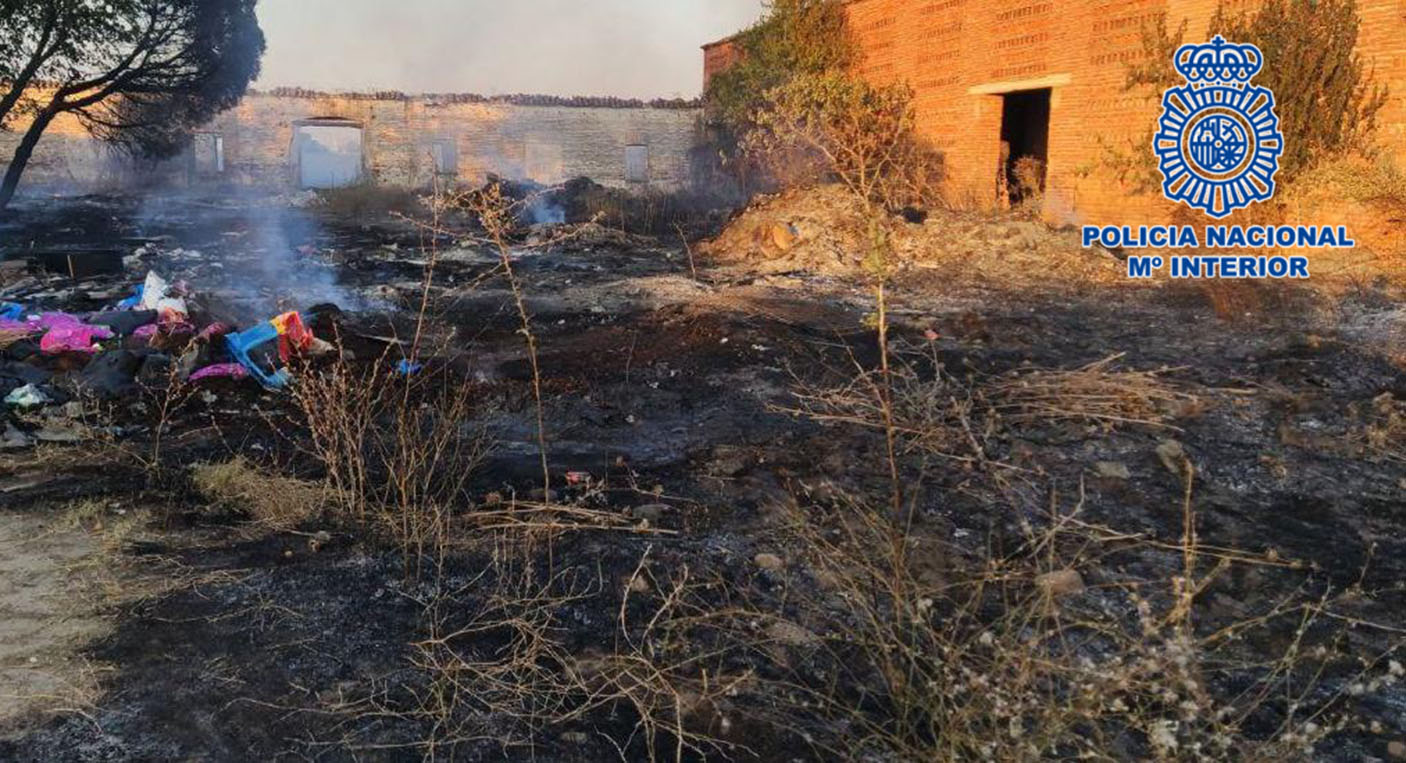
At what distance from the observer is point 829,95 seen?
15258mm

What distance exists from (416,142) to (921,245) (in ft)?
60.4

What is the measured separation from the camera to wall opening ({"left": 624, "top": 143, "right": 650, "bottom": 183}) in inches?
1008

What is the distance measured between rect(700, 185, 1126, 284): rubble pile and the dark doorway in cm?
183

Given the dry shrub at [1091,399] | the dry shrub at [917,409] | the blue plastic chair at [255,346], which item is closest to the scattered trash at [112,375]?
the blue plastic chair at [255,346]

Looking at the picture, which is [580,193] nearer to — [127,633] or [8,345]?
[8,345]

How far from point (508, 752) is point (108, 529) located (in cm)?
212

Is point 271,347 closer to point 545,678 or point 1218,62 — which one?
point 545,678

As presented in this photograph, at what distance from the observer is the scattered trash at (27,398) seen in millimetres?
4598

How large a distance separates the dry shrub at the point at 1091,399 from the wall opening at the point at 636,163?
21.8 meters

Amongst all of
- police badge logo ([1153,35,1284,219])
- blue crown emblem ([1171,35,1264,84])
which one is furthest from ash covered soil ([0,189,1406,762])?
blue crown emblem ([1171,35,1264,84])

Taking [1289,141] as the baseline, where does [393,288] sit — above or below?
below

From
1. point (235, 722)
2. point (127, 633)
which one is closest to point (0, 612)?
point (127, 633)

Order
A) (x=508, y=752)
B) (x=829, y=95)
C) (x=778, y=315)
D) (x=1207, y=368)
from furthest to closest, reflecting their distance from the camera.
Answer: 1. (x=829, y=95)
2. (x=778, y=315)
3. (x=1207, y=368)
4. (x=508, y=752)

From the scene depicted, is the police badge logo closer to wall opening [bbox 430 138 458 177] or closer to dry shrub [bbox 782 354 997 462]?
dry shrub [bbox 782 354 997 462]
